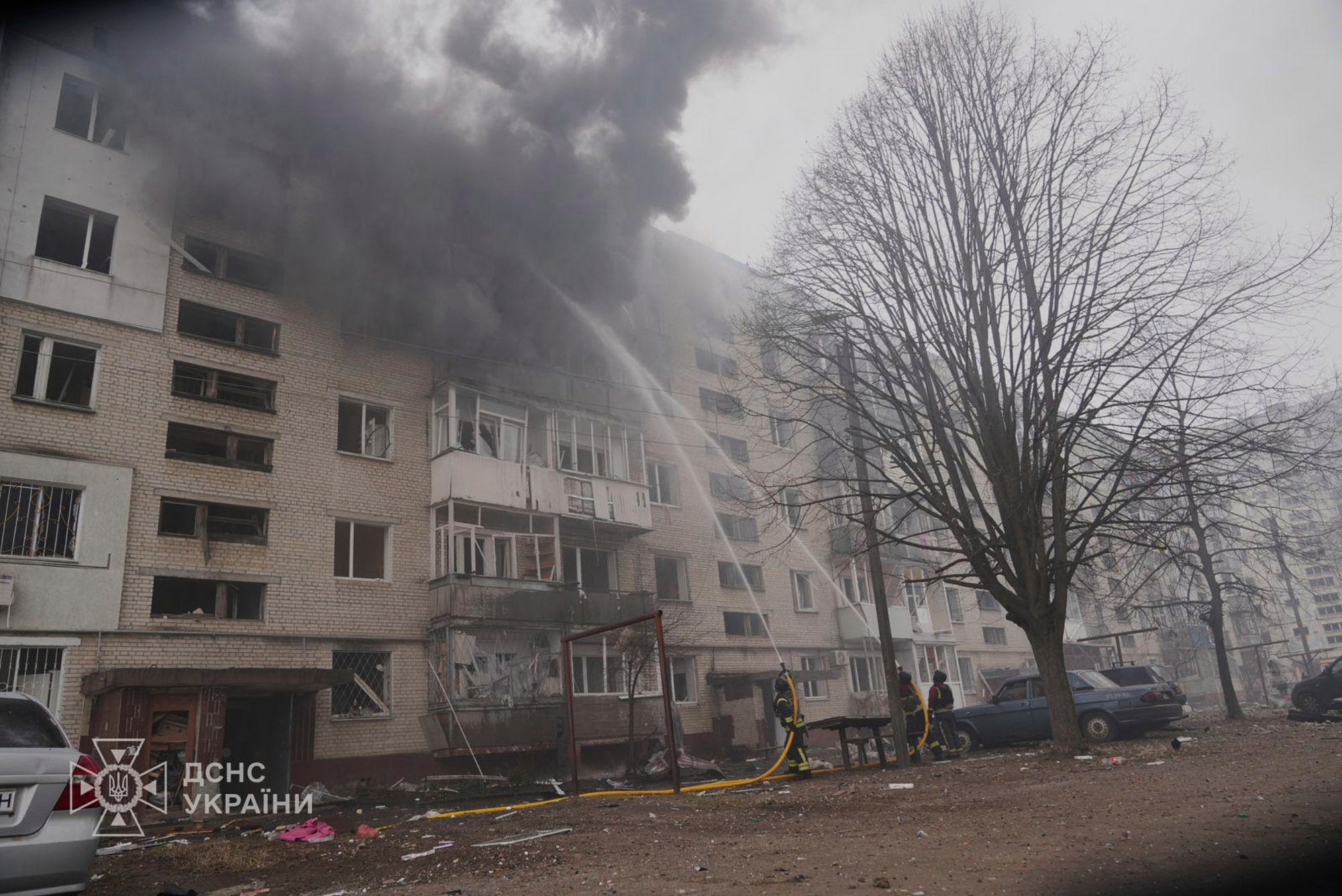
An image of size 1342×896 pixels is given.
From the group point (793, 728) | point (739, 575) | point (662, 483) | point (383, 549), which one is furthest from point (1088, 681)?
point (383, 549)

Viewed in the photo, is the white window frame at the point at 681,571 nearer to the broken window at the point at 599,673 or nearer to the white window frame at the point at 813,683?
the broken window at the point at 599,673

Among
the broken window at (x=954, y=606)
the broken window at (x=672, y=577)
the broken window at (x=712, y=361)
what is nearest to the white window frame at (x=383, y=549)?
the broken window at (x=672, y=577)

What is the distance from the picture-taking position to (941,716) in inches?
625

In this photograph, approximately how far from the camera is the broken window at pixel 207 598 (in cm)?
1673

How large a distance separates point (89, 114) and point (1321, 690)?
1193 inches

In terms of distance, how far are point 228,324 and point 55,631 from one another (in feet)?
25.6

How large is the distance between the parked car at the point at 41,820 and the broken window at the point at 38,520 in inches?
501

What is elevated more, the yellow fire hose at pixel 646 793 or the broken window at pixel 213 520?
the broken window at pixel 213 520

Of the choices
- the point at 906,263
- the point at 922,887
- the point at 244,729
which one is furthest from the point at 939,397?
the point at 244,729

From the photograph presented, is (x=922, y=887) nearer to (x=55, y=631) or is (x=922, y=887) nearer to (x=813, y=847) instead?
(x=813, y=847)

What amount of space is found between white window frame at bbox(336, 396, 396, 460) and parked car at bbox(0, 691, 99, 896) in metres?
15.9

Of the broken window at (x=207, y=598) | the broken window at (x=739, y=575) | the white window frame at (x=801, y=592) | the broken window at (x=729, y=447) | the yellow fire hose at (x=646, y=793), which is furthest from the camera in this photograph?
the white window frame at (x=801, y=592)

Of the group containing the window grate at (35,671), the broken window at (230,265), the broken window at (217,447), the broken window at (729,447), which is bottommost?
the window grate at (35,671)

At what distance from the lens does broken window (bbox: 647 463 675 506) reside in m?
27.4
